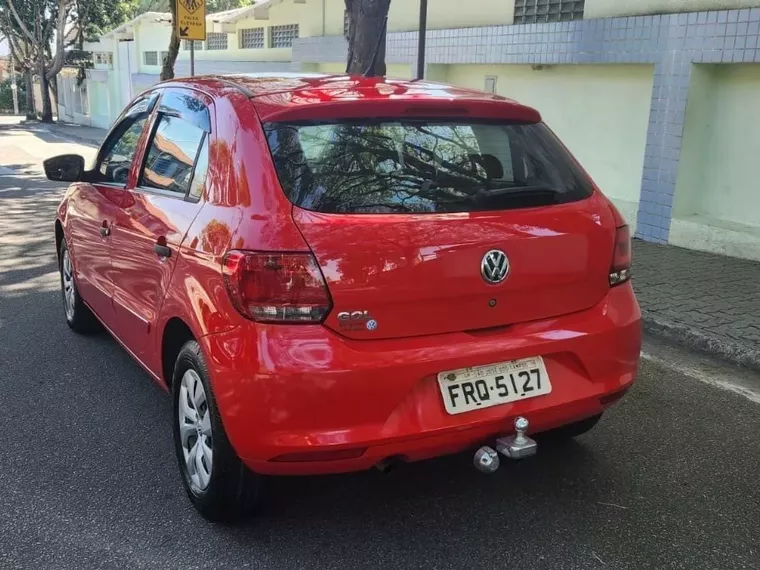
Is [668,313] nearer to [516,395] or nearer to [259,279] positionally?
[516,395]

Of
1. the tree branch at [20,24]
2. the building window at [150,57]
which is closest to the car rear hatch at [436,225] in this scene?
the building window at [150,57]

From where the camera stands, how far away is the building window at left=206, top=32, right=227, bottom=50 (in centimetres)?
2148

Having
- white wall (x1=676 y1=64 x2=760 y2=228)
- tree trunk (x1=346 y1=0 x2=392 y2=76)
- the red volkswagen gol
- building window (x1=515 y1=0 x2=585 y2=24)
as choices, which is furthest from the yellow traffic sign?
the red volkswagen gol

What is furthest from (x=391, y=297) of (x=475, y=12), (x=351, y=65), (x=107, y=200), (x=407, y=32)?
(x=407, y=32)

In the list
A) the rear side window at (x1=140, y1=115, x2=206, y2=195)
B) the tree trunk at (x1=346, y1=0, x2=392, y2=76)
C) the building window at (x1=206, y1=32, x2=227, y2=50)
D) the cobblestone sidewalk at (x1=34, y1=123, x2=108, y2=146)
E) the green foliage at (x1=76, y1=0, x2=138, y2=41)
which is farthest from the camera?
the green foliage at (x1=76, y1=0, x2=138, y2=41)

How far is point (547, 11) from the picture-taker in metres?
9.43

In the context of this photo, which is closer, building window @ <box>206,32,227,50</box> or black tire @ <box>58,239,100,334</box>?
black tire @ <box>58,239,100,334</box>

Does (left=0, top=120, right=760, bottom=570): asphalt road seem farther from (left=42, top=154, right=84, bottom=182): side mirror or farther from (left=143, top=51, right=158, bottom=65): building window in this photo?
(left=143, top=51, right=158, bottom=65): building window

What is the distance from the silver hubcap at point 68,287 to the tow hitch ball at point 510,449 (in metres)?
3.41

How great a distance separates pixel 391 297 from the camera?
252 centimetres

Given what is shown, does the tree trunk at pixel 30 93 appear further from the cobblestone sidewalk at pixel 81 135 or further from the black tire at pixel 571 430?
the black tire at pixel 571 430

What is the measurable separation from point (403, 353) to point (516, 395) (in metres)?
0.49

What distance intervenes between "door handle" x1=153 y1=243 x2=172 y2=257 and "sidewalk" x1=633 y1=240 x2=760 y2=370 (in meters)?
3.64

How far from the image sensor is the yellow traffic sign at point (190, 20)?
1140 centimetres
